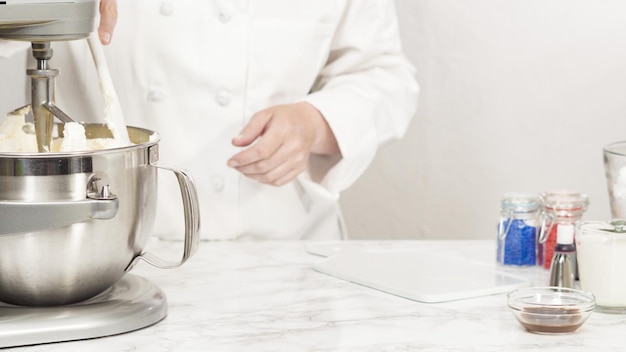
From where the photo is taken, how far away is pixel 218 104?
1728 mm

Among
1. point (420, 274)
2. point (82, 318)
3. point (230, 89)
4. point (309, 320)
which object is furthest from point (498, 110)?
point (82, 318)

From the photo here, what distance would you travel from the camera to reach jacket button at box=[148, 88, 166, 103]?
171cm

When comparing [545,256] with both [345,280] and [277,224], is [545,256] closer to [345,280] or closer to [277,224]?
[345,280]

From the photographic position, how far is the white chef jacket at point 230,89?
170cm

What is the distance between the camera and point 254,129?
157cm

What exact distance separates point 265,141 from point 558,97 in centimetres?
109

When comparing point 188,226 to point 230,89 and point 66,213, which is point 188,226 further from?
point 230,89

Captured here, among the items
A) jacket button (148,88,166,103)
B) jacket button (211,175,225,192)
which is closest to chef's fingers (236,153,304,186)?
jacket button (211,175,225,192)

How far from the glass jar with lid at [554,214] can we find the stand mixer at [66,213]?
21.1 inches

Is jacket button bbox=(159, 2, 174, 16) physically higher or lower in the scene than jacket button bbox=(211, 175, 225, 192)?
higher

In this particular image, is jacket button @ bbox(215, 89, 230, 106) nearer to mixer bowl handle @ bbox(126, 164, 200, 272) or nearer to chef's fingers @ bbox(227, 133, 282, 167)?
chef's fingers @ bbox(227, 133, 282, 167)

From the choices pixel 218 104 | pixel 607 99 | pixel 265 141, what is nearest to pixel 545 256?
pixel 265 141

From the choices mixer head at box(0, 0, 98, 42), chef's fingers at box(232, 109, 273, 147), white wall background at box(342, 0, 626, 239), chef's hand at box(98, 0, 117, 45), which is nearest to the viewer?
mixer head at box(0, 0, 98, 42)

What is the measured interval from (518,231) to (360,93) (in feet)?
1.73
